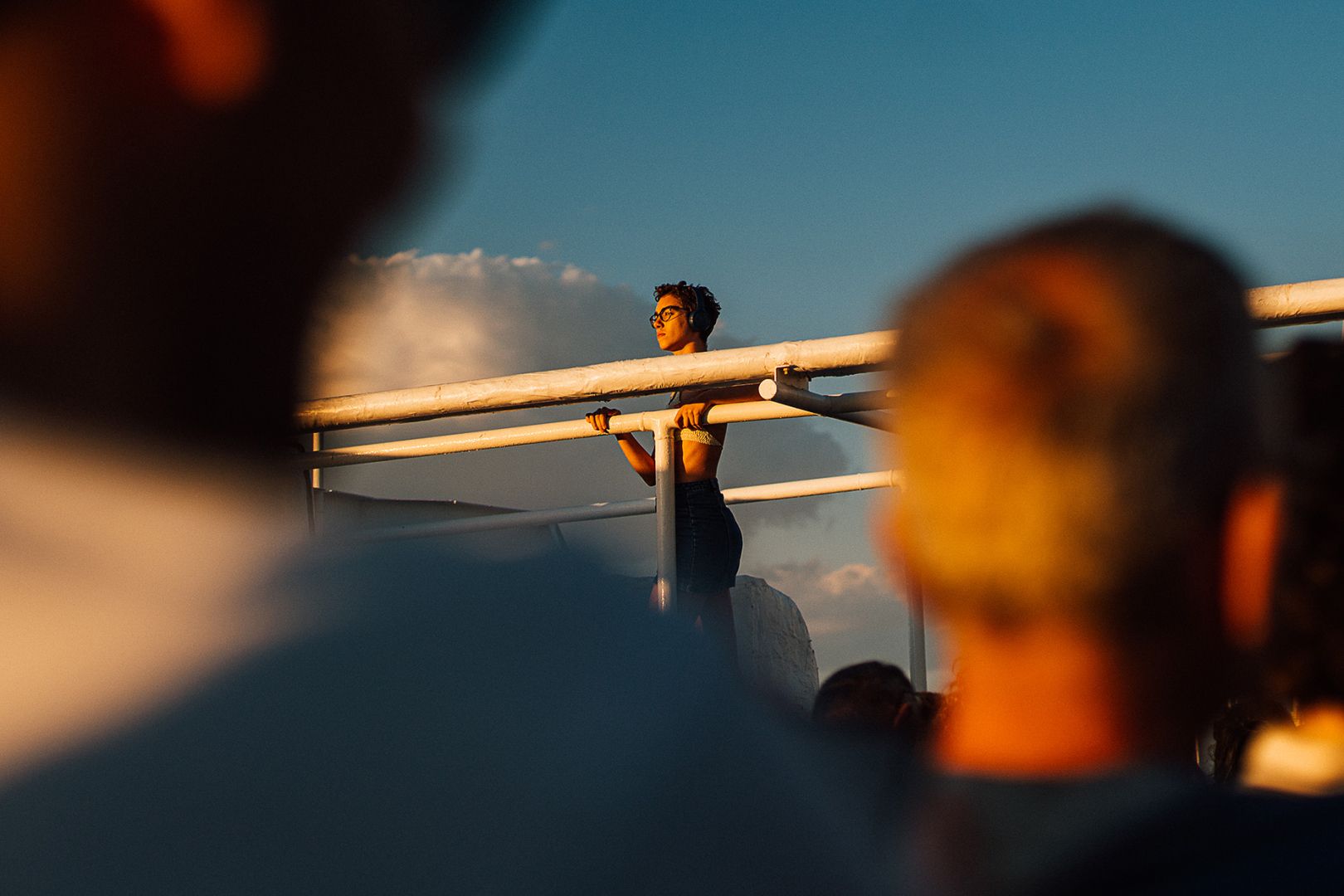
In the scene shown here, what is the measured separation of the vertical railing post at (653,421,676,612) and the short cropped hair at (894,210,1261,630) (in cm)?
A: 175

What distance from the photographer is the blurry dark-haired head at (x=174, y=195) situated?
514 mm

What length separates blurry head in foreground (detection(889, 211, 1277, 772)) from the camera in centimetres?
72

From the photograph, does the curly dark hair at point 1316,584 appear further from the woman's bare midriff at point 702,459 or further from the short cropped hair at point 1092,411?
the woman's bare midriff at point 702,459

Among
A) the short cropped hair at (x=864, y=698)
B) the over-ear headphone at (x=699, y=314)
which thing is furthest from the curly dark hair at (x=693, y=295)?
the short cropped hair at (x=864, y=698)

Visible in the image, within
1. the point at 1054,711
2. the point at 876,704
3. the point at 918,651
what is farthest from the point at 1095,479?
the point at 918,651

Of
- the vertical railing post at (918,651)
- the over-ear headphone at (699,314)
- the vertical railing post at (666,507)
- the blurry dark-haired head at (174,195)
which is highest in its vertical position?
the over-ear headphone at (699,314)

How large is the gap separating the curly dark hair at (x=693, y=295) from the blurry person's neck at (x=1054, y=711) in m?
3.59

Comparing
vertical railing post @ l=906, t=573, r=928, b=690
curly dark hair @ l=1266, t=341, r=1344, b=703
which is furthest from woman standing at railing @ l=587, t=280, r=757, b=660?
curly dark hair @ l=1266, t=341, r=1344, b=703

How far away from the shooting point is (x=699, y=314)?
4.31 m

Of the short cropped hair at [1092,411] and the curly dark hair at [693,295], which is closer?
the short cropped hair at [1092,411]

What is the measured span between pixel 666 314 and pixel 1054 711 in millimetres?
3652

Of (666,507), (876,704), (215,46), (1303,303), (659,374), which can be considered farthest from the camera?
(666,507)

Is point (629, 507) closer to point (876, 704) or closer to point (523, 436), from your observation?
point (523, 436)

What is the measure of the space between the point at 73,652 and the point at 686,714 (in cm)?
23
